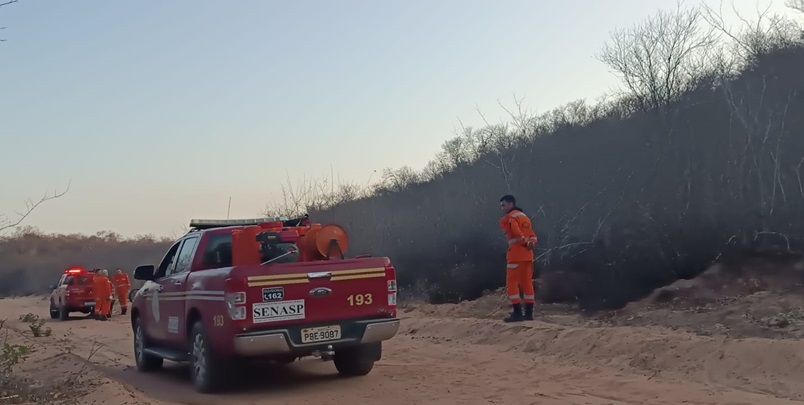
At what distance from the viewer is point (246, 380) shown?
1041 cm

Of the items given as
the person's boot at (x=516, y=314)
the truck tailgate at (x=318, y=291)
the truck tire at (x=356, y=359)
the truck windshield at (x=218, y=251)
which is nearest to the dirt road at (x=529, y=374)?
the truck tire at (x=356, y=359)

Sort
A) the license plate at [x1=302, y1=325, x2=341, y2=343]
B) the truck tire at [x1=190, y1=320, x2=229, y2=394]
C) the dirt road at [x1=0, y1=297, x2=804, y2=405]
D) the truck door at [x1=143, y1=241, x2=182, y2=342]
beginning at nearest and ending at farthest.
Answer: the dirt road at [x1=0, y1=297, x2=804, y2=405] < the license plate at [x1=302, y1=325, x2=341, y2=343] < the truck tire at [x1=190, y1=320, x2=229, y2=394] < the truck door at [x1=143, y1=241, x2=182, y2=342]

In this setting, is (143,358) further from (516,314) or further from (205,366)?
(516,314)

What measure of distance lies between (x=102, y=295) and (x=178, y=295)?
1803 centimetres

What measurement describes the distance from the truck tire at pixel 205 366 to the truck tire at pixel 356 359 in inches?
63.5

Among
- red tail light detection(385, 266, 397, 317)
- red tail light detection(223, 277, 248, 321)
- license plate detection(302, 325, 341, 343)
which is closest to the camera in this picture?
red tail light detection(223, 277, 248, 321)

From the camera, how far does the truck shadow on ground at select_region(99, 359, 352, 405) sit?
9.41 m

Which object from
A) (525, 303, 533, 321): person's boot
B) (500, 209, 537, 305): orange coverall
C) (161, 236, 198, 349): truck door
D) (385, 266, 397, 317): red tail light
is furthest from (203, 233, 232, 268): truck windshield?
(525, 303, 533, 321): person's boot

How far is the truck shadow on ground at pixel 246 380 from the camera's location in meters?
9.41

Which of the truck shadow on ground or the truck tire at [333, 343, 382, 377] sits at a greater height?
the truck tire at [333, 343, 382, 377]

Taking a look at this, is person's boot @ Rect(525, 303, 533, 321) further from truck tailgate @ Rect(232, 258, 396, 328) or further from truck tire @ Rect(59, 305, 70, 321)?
truck tire @ Rect(59, 305, 70, 321)

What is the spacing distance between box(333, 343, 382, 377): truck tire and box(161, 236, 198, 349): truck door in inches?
79.0

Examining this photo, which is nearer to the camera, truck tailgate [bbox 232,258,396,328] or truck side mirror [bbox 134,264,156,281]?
truck tailgate [bbox 232,258,396,328]

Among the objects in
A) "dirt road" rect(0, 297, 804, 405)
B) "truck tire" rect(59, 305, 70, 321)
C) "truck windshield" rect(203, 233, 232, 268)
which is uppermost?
"truck windshield" rect(203, 233, 232, 268)
